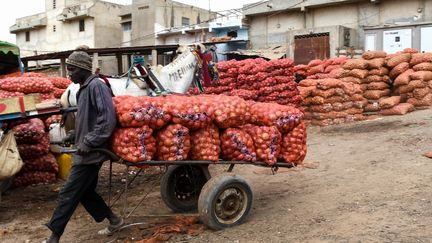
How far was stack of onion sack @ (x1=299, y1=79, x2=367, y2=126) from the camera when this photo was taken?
473 inches

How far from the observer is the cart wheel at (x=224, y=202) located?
4.50 metres

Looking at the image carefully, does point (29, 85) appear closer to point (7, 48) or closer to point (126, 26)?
point (7, 48)

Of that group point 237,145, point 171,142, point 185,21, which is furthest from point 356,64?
point 185,21

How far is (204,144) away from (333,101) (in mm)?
8222

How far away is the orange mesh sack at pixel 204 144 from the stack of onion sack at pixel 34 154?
3668 millimetres

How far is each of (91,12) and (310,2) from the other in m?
22.7

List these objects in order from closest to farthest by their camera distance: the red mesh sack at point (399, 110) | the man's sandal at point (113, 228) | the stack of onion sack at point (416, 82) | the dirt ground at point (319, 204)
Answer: the dirt ground at point (319, 204) → the man's sandal at point (113, 228) → the red mesh sack at point (399, 110) → the stack of onion sack at point (416, 82)

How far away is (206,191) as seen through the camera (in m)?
4.53

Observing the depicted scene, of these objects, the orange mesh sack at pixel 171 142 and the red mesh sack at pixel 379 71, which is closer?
the orange mesh sack at pixel 171 142

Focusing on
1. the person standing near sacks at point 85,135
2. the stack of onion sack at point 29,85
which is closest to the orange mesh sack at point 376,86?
the stack of onion sack at point 29,85

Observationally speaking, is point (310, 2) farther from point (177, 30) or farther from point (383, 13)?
point (177, 30)

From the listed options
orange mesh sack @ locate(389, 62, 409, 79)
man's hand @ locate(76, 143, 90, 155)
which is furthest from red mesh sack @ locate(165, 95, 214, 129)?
orange mesh sack @ locate(389, 62, 409, 79)

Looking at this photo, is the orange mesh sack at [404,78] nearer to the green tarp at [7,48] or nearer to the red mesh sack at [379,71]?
the red mesh sack at [379,71]

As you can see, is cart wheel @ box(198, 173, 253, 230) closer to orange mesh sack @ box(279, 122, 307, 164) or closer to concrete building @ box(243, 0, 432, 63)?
orange mesh sack @ box(279, 122, 307, 164)
